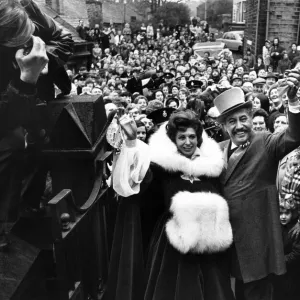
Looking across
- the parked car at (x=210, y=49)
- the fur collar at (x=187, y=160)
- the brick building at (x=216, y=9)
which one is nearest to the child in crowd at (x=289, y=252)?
the fur collar at (x=187, y=160)

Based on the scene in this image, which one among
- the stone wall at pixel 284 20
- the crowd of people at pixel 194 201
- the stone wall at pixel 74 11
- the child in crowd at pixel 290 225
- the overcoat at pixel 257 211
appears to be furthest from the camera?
the stone wall at pixel 74 11

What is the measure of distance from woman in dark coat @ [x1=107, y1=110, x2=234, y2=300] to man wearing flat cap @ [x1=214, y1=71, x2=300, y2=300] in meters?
0.12

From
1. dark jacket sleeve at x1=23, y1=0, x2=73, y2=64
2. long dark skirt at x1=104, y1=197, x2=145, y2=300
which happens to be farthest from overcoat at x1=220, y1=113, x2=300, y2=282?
dark jacket sleeve at x1=23, y1=0, x2=73, y2=64

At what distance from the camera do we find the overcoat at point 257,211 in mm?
3006

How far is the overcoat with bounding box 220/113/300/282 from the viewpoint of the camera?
9.86 ft

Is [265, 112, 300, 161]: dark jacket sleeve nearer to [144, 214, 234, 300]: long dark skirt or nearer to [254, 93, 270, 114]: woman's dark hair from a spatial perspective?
[144, 214, 234, 300]: long dark skirt

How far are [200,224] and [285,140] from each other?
75cm

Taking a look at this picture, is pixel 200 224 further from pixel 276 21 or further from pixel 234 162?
pixel 276 21

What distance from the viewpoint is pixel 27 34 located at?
2154mm

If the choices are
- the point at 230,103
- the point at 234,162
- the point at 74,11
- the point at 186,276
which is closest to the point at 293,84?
the point at 230,103

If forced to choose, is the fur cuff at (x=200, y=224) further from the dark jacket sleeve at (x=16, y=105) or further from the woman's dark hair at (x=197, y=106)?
the woman's dark hair at (x=197, y=106)

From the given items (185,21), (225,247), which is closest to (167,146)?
(225,247)

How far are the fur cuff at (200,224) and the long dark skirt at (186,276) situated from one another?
0.35ft

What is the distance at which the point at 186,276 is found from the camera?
2.96m
